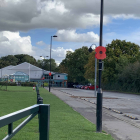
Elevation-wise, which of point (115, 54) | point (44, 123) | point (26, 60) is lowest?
point (44, 123)

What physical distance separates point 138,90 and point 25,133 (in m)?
41.8

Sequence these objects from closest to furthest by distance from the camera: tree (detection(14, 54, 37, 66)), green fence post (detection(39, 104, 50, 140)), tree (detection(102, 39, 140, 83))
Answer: green fence post (detection(39, 104, 50, 140)) < tree (detection(102, 39, 140, 83)) < tree (detection(14, 54, 37, 66))

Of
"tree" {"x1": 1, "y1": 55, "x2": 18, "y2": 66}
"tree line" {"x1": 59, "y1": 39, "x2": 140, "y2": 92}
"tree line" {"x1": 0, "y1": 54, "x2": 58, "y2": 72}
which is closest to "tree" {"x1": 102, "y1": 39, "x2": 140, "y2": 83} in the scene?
"tree line" {"x1": 59, "y1": 39, "x2": 140, "y2": 92}

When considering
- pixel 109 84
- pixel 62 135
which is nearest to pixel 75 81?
pixel 109 84

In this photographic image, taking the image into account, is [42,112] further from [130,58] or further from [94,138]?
[130,58]

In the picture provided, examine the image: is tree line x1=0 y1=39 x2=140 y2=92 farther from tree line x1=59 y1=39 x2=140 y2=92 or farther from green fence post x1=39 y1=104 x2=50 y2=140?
green fence post x1=39 y1=104 x2=50 y2=140

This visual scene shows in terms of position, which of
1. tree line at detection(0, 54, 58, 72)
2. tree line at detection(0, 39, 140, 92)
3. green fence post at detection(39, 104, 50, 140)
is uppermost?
tree line at detection(0, 54, 58, 72)

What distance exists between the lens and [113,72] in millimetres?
59562

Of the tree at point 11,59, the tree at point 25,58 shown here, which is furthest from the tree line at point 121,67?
the tree at point 11,59

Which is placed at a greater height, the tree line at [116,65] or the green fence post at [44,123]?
the tree line at [116,65]

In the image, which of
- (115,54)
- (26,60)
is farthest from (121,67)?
(26,60)

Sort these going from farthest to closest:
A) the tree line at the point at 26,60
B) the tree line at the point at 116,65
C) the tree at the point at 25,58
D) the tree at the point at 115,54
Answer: the tree at the point at 25,58 → the tree line at the point at 26,60 → the tree at the point at 115,54 → the tree line at the point at 116,65

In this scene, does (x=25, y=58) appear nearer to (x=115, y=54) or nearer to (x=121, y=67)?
(x=115, y=54)

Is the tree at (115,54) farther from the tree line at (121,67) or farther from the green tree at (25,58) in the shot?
the green tree at (25,58)
